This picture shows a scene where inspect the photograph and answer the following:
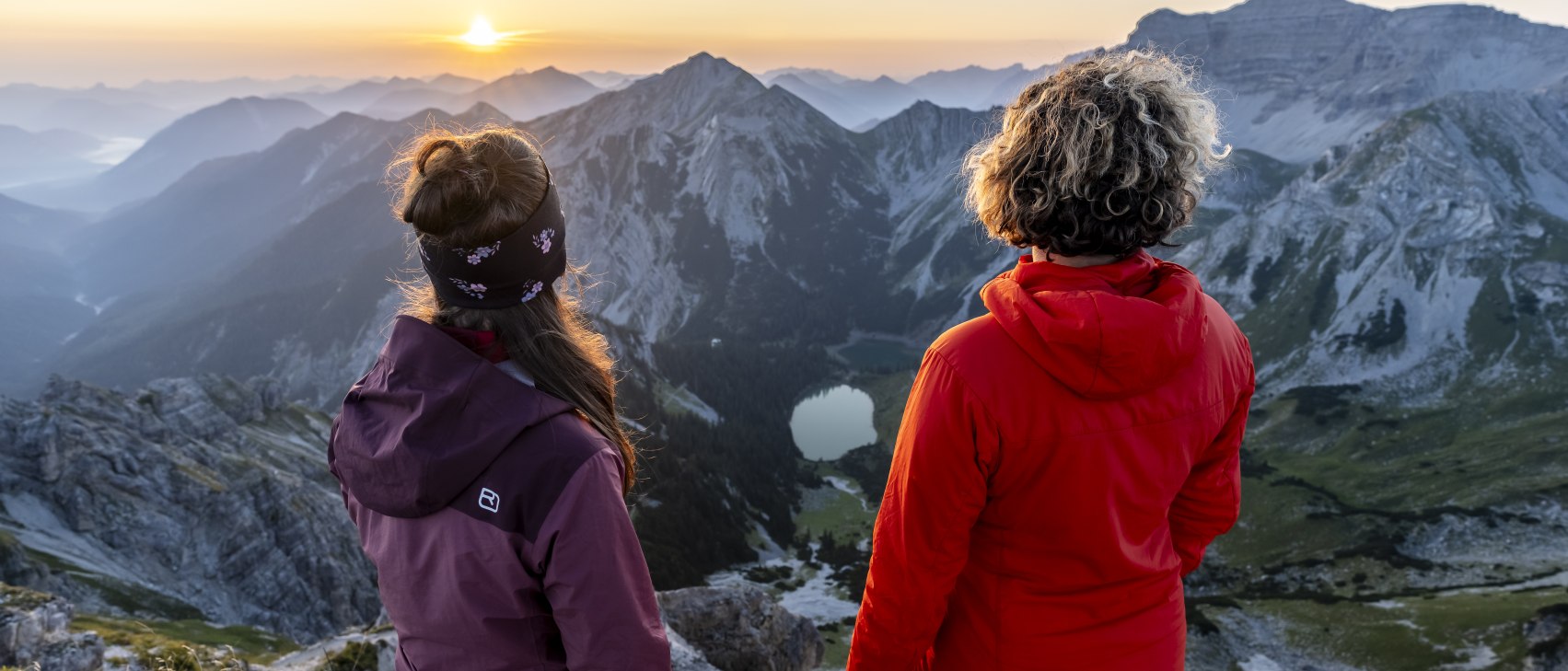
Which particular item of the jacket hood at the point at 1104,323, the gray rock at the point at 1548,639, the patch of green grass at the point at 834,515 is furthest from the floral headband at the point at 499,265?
the patch of green grass at the point at 834,515

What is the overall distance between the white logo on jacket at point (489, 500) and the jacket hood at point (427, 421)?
3.9 inches

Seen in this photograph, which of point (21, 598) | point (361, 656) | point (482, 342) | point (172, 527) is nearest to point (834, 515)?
point (172, 527)

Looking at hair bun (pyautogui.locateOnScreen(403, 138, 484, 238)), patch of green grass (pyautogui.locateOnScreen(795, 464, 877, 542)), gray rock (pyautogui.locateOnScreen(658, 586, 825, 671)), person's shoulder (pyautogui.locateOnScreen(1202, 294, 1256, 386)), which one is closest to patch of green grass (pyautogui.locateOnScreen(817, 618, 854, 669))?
gray rock (pyautogui.locateOnScreen(658, 586, 825, 671))

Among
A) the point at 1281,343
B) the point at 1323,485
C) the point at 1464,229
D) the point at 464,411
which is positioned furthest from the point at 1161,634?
the point at 1464,229

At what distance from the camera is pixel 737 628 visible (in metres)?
17.5

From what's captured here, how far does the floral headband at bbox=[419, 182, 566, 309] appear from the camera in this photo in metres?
4.59

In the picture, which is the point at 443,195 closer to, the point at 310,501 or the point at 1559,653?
the point at 1559,653

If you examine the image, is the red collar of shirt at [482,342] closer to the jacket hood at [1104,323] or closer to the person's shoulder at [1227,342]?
the jacket hood at [1104,323]

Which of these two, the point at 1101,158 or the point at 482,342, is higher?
the point at 1101,158

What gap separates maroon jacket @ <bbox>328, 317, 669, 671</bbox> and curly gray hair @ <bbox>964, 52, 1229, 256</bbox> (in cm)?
301

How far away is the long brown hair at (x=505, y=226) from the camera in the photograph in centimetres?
452

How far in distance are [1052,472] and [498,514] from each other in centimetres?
321

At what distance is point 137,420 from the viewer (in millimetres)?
76312

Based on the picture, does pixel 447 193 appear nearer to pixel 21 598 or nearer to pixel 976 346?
pixel 976 346
